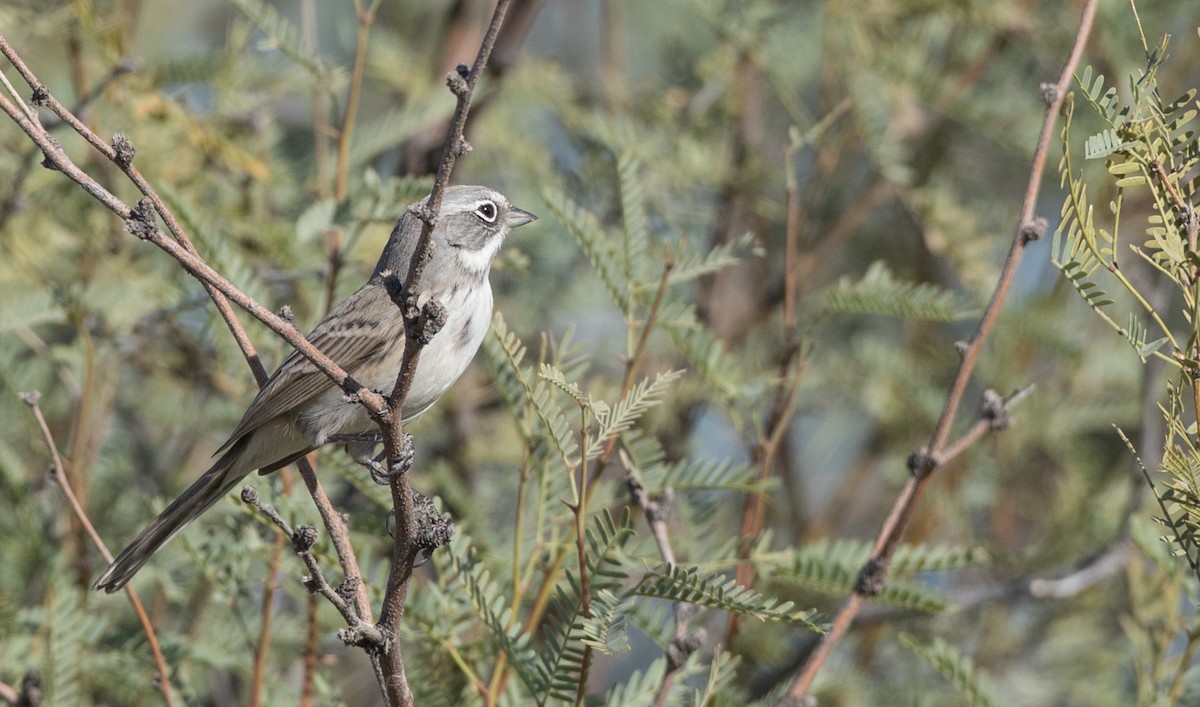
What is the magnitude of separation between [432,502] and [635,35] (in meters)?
5.49

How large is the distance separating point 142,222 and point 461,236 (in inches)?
65.9

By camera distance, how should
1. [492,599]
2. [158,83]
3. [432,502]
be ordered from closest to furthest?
[492,599], [432,502], [158,83]

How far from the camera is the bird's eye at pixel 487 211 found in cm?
384

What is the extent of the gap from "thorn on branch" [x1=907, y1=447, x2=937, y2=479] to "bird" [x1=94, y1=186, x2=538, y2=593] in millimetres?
1197

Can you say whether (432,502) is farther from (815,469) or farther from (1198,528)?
(815,469)

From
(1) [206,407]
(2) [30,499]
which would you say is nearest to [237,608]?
(2) [30,499]

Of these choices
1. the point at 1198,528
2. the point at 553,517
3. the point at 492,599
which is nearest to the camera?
the point at 1198,528

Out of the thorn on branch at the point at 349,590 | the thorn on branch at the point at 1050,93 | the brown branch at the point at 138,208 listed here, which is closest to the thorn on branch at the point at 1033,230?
the thorn on branch at the point at 1050,93

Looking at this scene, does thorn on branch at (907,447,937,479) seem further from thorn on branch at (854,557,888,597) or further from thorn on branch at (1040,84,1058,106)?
thorn on branch at (1040,84,1058,106)

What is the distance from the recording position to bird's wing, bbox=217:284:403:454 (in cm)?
344

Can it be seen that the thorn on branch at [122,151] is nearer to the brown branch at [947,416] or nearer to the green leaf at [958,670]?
the brown branch at [947,416]

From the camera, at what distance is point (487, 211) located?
3885 mm

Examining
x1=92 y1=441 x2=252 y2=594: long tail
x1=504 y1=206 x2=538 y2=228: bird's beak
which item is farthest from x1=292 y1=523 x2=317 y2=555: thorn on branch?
x1=504 y1=206 x2=538 y2=228: bird's beak

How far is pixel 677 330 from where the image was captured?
3.23m
